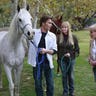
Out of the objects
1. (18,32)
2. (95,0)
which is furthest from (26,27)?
(95,0)

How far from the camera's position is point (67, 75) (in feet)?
20.8

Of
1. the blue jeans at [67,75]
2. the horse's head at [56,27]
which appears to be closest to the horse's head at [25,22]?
the blue jeans at [67,75]

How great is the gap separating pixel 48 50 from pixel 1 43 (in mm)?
1644

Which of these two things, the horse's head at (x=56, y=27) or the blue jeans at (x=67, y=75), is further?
the horse's head at (x=56, y=27)

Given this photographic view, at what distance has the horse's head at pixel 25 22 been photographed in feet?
16.7

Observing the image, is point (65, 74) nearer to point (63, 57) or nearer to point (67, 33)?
point (63, 57)

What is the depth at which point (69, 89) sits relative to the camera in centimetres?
644

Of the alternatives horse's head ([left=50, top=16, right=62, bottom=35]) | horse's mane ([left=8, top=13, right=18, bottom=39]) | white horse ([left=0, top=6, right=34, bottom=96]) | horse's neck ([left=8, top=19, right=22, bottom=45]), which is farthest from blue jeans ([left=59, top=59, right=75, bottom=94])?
horse's head ([left=50, top=16, right=62, bottom=35])

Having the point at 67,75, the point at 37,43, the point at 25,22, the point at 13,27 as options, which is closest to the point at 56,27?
the point at 67,75

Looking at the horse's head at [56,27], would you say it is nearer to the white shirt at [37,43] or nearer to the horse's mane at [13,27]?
the horse's mane at [13,27]

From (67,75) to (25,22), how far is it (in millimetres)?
1701

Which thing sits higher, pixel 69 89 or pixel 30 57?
pixel 30 57

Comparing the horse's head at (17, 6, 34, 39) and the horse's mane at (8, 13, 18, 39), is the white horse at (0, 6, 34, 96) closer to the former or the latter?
the horse's mane at (8, 13, 18, 39)

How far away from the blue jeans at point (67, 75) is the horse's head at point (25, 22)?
1.24m
